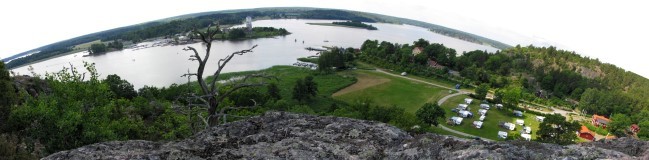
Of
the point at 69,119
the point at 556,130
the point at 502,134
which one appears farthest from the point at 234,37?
the point at 69,119

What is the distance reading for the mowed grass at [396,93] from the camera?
56.5 metres

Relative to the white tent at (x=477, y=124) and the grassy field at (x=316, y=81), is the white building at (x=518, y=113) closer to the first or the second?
the white tent at (x=477, y=124)

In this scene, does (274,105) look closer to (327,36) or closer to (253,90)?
(253,90)

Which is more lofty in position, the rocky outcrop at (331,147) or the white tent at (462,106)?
the rocky outcrop at (331,147)

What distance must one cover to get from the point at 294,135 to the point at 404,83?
66.1 m

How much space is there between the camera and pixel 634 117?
54562 millimetres

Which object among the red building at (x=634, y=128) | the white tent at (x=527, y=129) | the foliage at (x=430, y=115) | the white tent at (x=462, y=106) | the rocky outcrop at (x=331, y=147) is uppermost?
the rocky outcrop at (x=331, y=147)

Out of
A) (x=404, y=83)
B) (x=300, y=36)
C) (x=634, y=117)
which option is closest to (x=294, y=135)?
(x=404, y=83)

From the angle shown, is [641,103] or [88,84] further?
[641,103]

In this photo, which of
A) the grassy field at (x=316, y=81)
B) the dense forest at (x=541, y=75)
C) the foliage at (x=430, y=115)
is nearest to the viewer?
the foliage at (x=430, y=115)

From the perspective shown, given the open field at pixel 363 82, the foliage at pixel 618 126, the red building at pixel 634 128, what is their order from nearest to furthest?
the foliage at pixel 618 126 → the red building at pixel 634 128 → the open field at pixel 363 82

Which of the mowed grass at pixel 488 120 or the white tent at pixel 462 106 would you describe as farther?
the white tent at pixel 462 106

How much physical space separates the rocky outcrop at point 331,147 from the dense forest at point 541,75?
55.8 m

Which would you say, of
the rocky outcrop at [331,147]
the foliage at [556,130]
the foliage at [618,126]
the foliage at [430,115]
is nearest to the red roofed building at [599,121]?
the foliage at [618,126]
